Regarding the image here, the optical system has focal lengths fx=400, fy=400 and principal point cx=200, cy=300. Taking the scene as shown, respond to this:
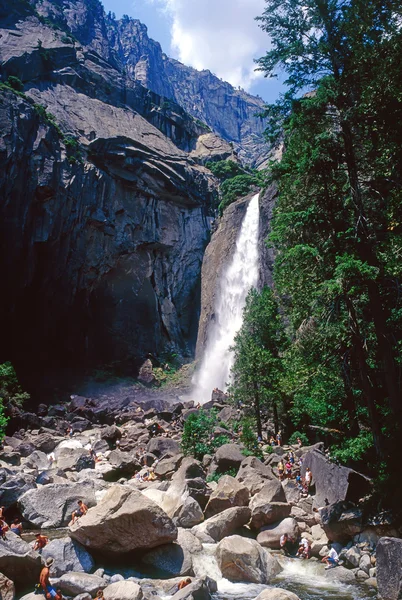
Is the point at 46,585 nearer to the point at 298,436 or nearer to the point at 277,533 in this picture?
the point at 277,533

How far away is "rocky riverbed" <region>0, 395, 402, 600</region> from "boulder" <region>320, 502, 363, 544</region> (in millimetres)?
24

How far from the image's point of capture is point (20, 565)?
8.23 m

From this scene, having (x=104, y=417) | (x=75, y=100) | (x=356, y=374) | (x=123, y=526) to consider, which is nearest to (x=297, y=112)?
(x=356, y=374)

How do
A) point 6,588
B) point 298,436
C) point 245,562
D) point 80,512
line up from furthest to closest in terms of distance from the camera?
point 298,436, point 80,512, point 245,562, point 6,588

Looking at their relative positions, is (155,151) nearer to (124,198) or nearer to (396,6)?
(124,198)

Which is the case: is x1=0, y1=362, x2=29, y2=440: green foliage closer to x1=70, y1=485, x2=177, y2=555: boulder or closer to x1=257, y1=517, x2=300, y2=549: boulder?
x1=70, y1=485, x2=177, y2=555: boulder

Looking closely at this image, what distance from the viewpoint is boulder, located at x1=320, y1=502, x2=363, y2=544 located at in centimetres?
972

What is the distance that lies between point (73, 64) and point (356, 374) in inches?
2147

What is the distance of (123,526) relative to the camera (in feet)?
30.3

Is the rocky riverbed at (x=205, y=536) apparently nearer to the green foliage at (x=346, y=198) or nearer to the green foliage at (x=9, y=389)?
the green foliage at (x=346, y=198)

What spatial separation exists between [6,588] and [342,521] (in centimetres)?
752

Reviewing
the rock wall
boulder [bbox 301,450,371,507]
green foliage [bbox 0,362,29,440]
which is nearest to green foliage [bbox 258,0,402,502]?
boulder [bbox 301,450,371,507]

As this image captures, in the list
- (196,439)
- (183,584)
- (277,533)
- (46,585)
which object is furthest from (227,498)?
(196,439)

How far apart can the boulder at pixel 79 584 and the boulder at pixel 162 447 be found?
12.8 metres
